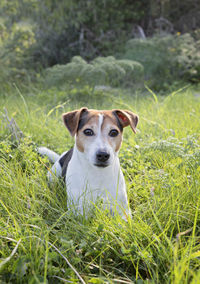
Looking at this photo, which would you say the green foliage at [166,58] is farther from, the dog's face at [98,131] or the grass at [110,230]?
the dog's face at [98,131]

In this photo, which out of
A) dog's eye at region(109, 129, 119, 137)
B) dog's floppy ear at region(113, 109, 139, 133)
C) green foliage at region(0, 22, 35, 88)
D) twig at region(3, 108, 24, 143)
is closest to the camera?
dog's eye at region(109, 129, 119, 137)

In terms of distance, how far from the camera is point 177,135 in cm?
404

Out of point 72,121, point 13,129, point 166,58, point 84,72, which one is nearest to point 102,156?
point 72,121

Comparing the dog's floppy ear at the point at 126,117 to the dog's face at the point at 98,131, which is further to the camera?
the dog's floppy ear at the point at 126,117

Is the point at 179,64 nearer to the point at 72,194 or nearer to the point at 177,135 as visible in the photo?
the point at 177,135

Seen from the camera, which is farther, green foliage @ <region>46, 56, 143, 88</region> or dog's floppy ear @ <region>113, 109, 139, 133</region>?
green foliage @ <region>46, 56, 143, 88</region>

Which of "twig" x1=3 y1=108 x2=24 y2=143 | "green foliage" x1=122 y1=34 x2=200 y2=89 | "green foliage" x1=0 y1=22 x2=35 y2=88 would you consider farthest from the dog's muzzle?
"green foliage" x1=122 y1=34 x2=200 y2=89

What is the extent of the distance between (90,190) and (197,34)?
1008 cm

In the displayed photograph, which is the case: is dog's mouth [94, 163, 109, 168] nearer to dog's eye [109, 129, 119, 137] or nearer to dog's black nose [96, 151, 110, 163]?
dog's black nose [96, 151, 110, 163]

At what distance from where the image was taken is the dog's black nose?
8.41 feet

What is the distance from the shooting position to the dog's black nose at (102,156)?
→ 256cm

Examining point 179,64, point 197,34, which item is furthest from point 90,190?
point 197,34

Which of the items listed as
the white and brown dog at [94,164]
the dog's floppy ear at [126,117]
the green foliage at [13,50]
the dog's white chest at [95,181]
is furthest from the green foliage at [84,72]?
the dog's white chest at [95,181]

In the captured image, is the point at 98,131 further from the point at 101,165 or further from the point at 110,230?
the point at 110,230
